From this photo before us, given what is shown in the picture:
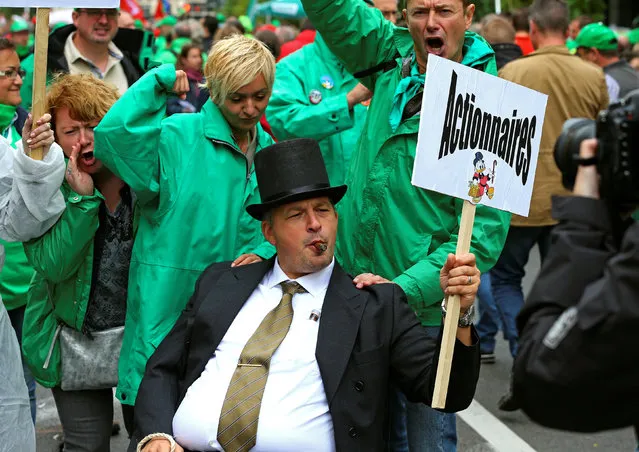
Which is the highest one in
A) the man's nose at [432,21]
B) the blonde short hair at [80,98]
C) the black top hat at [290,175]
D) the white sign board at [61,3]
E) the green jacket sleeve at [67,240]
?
the white sign board at [61,3]

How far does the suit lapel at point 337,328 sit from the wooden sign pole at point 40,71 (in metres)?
1.15

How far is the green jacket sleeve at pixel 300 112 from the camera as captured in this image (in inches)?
197

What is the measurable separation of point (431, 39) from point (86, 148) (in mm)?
1431

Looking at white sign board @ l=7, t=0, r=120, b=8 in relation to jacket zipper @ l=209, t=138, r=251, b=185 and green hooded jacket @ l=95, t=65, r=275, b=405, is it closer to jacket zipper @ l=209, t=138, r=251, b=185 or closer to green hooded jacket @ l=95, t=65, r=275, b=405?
green hooded jacket @ l=95, t=65, r=275, b=405

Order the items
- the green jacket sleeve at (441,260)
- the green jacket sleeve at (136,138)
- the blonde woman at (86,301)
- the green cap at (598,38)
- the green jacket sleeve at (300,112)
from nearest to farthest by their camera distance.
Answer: the green jacket sleeve at (441,260)
the green jacket sleeve at (136,138)
the blonde woman at (86,301)
the green jacket sleeve at (300,112)
the green cap at (598,38)

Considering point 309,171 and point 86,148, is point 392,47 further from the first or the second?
point 86,148

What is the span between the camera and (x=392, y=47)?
14.1ft

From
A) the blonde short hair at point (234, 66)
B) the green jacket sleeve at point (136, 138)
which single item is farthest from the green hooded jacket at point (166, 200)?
the blonde short hair at point (234, 66)

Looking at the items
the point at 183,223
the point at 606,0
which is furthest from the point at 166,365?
the point at 606,0

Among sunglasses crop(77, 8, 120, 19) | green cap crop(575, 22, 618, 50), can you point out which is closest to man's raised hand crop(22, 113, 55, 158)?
sunglasses crop(77, 8, 120, 19)

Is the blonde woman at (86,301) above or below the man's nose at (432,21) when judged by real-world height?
below

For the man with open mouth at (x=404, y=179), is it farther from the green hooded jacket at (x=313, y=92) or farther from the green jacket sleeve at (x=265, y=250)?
the green hooded jacket at (x=313, y=92)

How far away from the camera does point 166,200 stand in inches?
163

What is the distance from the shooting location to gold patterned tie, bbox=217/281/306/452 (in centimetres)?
357
